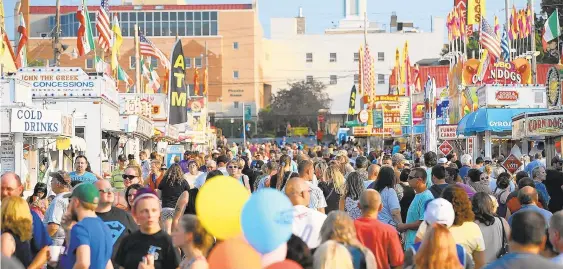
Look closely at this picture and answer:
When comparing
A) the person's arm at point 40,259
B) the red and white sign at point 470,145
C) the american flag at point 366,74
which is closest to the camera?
the person's arm at point 40,259

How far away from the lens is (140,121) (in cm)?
3294

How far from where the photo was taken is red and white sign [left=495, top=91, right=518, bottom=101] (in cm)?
3503

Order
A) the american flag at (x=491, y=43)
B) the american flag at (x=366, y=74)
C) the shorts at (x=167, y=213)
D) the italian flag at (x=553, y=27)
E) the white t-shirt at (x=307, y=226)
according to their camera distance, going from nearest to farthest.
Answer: the white t-shirt at (x=307, y=226) → the shorts at (x=167, y=213) → the american flag at (x=491, y=43) → the italian flag at (x=553, y=27) → the american flag at (x=366, y=74)

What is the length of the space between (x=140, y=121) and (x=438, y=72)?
2209 inches

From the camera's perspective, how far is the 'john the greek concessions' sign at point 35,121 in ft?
67.8

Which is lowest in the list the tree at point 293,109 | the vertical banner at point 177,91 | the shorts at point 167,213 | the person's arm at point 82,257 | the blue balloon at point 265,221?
the shorts at point 167,213

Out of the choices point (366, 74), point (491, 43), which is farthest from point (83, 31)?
point (366, 74)

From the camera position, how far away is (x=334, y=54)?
119312 millimetres

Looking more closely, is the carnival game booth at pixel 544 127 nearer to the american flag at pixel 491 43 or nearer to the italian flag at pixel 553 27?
the american flag at pixel 491 43

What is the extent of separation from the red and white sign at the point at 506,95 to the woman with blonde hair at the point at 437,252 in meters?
29.0

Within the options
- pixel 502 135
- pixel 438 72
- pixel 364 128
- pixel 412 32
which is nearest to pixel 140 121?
pixel 502 135

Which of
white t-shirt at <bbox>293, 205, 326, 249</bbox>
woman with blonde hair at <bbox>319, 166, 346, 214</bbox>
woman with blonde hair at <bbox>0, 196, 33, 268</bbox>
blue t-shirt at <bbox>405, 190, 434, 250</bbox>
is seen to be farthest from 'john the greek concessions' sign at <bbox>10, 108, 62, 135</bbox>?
white t-shirt at <bbox>293, 205, 326, 249</bbox>

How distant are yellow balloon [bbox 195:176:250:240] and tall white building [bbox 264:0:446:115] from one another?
112 meters

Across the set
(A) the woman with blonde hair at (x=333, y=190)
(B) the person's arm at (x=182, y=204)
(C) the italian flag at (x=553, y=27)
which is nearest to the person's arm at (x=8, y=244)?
(B) the person's arm at (x=182, y=204)
